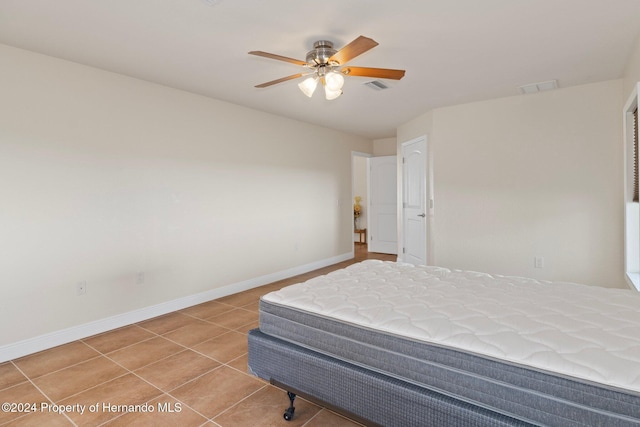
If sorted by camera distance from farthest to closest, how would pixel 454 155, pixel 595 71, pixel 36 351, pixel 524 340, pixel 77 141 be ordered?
pixel 454 155
pixel 595 71
pixel 77 141
pixel 36 351
pixel 524 340

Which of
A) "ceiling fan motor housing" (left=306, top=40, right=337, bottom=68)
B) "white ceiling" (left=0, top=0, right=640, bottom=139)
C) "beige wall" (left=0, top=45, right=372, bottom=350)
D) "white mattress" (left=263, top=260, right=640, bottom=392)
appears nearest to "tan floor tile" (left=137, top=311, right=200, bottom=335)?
"beige wall" (left=0, top=45, right=372, bottom=350)

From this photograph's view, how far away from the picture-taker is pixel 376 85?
366 centimetres

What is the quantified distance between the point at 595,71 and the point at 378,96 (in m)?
2.18

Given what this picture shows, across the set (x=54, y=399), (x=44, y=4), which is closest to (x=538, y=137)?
(x=44, y=4)

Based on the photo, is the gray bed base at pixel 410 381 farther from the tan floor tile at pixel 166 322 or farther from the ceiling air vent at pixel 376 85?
the ceiling air vent at pixel 376 85

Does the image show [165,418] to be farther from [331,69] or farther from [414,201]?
[414,201]

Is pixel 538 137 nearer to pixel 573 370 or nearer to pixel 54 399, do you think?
pixel 573 370

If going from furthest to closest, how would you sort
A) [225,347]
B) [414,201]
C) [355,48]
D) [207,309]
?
1. [414,201]
2. [207,309]
3. [225,347]
4. [355,48]

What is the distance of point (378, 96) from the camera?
407 centimetres

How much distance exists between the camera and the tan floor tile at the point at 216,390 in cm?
203

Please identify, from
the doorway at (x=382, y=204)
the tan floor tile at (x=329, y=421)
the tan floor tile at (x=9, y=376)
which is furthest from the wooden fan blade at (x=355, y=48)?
the doorway at (x=382, y=204)

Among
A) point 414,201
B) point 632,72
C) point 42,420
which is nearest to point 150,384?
point 42,420

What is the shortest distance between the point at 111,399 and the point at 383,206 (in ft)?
19.4

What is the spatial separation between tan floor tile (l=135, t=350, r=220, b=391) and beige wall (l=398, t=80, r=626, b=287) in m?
3.41
